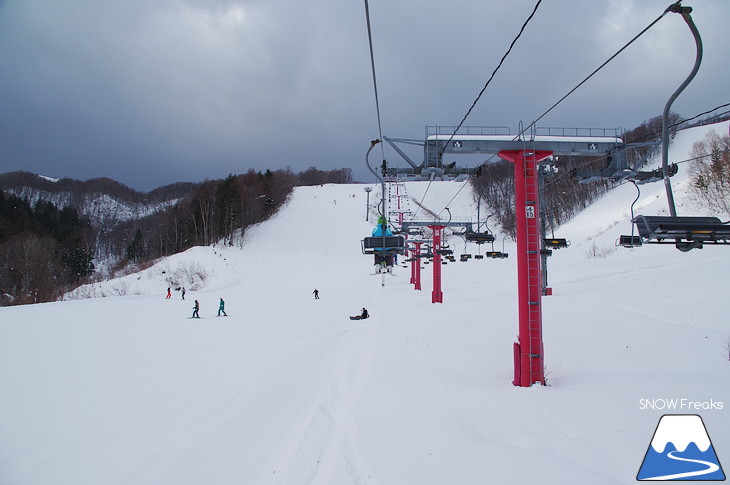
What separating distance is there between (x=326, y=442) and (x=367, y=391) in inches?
99.3

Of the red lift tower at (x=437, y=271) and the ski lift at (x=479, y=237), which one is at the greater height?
the ski lift at (x=479, y=237)

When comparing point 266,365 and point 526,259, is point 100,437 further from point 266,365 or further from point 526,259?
point 526,259

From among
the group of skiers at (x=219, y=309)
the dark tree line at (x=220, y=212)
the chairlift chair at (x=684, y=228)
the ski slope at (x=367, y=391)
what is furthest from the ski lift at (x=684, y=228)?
the dark tree line at (x=220, y=212)

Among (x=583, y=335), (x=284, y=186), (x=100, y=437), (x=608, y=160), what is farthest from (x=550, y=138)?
(x=284, y=186)

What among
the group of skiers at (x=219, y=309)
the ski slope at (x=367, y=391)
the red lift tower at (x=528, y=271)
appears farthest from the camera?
the group of skiers at (x=219, y=309)

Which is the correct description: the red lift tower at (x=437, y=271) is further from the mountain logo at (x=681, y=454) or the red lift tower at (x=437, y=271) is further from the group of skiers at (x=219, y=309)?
the mountain logo at (x=681, y=454)

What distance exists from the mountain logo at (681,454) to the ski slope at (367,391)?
160 mm

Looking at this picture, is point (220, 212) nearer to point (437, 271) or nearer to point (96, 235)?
point (437, 271)

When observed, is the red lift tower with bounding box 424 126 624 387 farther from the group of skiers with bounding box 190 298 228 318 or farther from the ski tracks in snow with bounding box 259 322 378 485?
the group of skiers with bounding box 190 298 228 318

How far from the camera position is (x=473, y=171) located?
13.1 m

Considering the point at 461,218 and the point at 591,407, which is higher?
the point at 461,218

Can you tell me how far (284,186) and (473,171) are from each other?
77117 mm

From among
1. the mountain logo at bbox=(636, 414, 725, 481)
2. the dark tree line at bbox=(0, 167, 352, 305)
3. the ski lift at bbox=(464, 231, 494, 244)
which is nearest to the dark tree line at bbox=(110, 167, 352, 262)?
the dark tree line at bbox=(0, 167, 352, 305)

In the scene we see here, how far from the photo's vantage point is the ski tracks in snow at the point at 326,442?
5.18m
